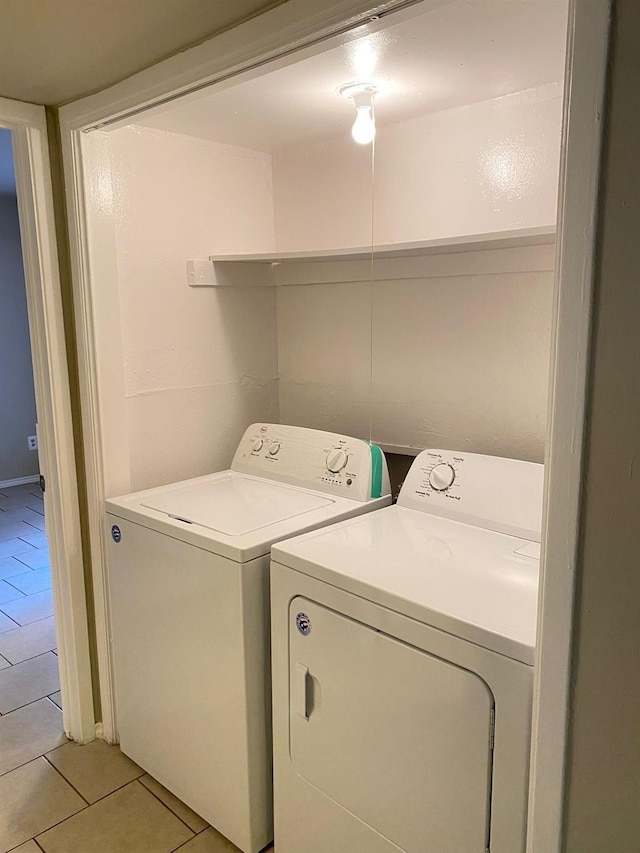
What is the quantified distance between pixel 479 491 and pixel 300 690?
2.19 feet

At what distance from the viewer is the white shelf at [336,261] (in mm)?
1711

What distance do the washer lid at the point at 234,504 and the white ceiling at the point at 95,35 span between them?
1148 mm

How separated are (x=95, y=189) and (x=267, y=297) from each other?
0.79m

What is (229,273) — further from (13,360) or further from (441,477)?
(13,360)

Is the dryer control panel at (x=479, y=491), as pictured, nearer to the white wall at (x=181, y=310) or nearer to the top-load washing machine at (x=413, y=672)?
the top-load washing machine at (x=413, y=672)

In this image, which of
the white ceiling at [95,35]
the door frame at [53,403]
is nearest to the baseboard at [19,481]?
the door frame at [53,403]

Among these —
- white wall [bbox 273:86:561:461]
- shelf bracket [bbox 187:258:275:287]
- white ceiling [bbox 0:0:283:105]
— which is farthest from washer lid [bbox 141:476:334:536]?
white ceiling [bbox 0:0:283:105]

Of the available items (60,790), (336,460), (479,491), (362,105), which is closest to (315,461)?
(336,460)

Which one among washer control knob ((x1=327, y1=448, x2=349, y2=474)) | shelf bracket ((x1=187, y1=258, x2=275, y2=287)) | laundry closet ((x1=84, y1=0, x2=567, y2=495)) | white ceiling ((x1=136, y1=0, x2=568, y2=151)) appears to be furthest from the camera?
shelf bracket ((x1=187, y1=258, x2=275, y2=287))

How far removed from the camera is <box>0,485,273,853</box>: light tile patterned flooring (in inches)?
71.0

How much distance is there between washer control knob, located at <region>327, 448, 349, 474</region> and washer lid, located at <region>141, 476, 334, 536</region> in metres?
0.10

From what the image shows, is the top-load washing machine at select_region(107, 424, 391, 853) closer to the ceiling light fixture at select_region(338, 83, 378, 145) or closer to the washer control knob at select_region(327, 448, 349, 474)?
the washer control knob at select_region(327, 448, 349, 474)

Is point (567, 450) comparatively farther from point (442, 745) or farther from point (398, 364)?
point (398, 364)

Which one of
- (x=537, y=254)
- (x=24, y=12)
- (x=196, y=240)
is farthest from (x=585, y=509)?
(x=196, y=240)
